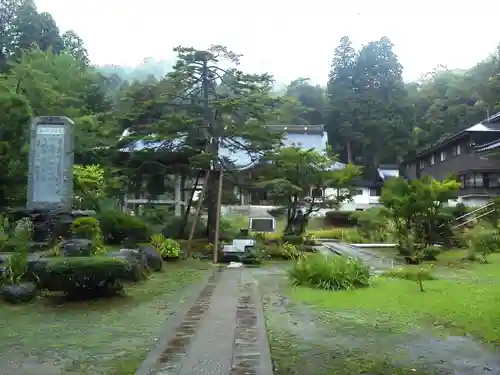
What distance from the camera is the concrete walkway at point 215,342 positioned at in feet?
13.7

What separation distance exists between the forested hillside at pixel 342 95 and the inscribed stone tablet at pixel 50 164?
248 inches

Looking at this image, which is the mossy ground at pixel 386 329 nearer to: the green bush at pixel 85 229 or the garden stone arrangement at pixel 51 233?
the garden stone arrangement at pixel 51 233

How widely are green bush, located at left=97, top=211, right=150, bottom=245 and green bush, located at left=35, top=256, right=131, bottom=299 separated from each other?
6.51 metres

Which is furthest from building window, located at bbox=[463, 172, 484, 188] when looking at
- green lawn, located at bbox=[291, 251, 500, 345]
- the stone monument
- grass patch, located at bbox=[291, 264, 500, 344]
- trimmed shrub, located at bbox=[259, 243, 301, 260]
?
the stone monument

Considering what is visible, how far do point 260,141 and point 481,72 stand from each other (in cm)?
3319

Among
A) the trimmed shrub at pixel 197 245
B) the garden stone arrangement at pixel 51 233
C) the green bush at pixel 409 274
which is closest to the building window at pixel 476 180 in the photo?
the trimmed shrub at pixel 197 245

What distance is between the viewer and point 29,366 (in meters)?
4.48

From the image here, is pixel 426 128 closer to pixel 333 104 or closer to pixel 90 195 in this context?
pixel 333 104

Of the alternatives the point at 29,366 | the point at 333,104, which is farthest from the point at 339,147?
the point at 29,366

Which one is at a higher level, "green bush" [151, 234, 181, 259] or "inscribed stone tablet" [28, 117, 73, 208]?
"inscribed stone tablet" [28, 117, 73, 208]

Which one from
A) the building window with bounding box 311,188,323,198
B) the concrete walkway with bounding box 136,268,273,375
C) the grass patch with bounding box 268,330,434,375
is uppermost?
the building window with bounding box 311,188,323,198

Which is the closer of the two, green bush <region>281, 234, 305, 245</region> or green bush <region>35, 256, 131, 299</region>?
green bush <region>35, 256, 131, 299</region>

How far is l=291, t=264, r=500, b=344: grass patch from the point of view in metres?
6.05

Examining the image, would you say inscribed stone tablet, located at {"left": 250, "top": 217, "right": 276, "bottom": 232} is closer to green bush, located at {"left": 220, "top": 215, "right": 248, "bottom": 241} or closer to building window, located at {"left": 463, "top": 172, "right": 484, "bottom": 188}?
green bush, located at {"left": 220, "top": 215, "right": 248, "bottom": 241}
